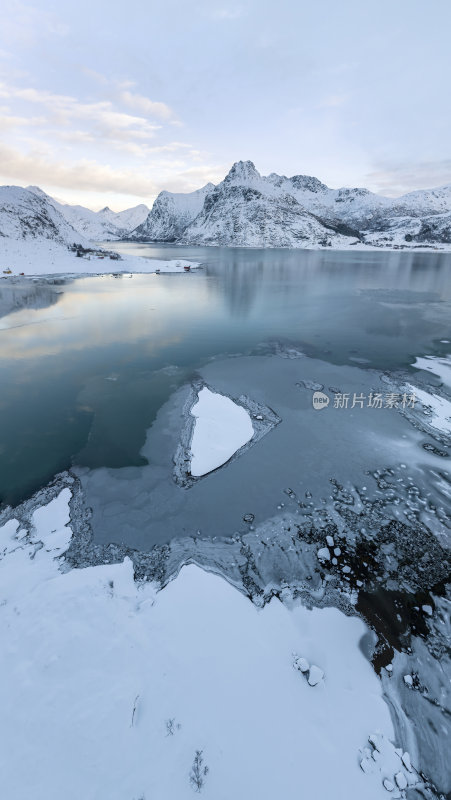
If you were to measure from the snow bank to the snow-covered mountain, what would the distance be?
297ft

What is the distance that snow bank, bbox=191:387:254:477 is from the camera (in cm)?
1415

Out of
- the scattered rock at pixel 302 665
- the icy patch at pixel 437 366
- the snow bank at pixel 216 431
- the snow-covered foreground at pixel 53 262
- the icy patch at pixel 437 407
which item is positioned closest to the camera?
the scattered rock at pixel 302 665

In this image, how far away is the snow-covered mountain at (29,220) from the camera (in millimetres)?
84500

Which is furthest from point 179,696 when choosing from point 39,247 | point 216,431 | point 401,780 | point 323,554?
point 39,247

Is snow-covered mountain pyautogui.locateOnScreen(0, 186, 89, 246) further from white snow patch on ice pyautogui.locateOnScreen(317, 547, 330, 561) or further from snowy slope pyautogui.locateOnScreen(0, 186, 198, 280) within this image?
white snow patch on ice pyautogui.locateOnScreen(317, 547, 330, 561)

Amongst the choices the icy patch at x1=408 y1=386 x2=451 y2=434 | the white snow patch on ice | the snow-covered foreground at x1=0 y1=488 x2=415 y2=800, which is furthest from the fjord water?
the snow-covered foreground at x1=0 y1=488 x2=415 y2=800

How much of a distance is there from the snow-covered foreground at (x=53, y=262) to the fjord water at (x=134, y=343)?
18357mm

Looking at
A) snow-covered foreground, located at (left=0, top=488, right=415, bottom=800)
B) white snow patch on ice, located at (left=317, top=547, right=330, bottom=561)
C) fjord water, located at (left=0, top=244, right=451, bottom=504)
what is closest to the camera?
snow-covered foreground, located at (left=0, top=488, right=415, bottom=800)

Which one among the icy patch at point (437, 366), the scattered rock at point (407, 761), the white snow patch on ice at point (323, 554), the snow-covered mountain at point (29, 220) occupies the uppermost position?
the snow-covered mountain at point (29, 220)

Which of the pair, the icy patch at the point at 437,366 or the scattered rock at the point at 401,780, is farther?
the icy patch at the point at 437,366

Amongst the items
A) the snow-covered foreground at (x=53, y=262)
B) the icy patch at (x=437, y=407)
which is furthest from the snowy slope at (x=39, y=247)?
the icy patch at (x=437, y=407)

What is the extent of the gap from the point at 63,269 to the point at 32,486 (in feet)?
255

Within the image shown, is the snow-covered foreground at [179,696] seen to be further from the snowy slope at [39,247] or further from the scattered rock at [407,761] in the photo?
the snowy slope at [39,247]

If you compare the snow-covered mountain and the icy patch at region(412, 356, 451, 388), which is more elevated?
the snow-covered mountain
